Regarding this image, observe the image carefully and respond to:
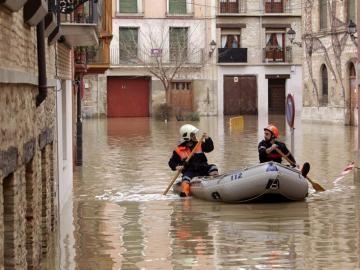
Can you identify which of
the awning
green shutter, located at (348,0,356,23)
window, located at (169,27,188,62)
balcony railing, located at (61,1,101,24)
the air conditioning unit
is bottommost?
the air conditioning unit

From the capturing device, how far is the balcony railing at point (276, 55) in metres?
58.2

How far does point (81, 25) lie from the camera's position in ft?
48.9

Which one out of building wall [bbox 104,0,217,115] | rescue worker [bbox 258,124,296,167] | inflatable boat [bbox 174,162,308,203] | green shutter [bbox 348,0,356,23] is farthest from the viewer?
building wall [bbox 104,0,217,115]

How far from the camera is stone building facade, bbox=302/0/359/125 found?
44594 millimetres

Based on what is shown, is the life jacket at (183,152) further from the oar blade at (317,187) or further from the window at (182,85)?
the window at (182,85)

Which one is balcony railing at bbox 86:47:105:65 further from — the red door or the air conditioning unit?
the red door

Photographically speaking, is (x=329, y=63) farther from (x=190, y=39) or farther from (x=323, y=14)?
(x=190, y=39)

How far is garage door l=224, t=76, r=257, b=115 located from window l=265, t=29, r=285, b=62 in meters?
1.75

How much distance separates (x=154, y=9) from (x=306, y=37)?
11189mm

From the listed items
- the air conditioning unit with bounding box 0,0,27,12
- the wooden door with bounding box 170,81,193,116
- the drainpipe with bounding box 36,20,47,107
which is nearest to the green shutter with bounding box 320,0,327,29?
the wooden door with bounding box 170,81,193,116

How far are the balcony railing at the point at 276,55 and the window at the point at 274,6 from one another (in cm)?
231

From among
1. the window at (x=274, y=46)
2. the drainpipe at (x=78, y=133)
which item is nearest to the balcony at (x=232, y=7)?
the window at (x=274, y=46)

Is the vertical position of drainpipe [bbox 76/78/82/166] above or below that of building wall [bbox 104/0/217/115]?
below

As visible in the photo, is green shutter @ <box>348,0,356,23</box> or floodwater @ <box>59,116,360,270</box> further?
green shutter @ <box>348,0,356,23</box>
